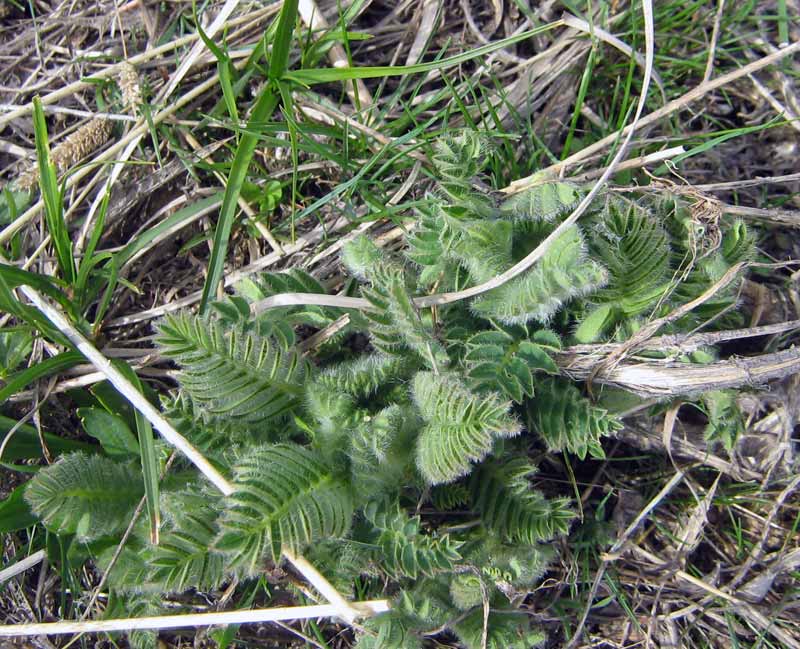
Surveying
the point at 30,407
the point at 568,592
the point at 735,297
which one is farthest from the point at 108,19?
the point at 568,592

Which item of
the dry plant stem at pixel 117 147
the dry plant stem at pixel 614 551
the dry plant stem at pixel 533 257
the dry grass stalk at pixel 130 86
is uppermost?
the dry grass stalk at pixel 130 86

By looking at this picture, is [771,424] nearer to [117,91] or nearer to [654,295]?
[654,295]

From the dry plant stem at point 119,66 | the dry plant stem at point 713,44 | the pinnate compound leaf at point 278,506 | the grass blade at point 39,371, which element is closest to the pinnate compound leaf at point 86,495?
the grass blade at point 39,371

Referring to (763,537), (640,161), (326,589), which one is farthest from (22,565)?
(763,537)

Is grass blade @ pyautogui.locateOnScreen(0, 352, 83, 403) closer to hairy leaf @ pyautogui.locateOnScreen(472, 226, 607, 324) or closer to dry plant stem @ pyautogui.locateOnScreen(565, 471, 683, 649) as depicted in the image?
hairy leaf @ pyautogui.locateOnScreen(472, 226, 607, 324)

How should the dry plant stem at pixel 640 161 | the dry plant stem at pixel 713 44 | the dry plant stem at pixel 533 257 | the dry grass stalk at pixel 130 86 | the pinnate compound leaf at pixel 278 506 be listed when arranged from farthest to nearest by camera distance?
the dry grass stalk at pixel 130 86 < the dry plant stem at pixel 713 44 < the dry plant stem at pixel 640 161 < the dry plant stem at pixel 533 257 < the pinnate compound leaf at pixel 278 506

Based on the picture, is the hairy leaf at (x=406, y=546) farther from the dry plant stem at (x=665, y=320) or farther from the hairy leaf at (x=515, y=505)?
the dry plant stem at (x=665, y=320)

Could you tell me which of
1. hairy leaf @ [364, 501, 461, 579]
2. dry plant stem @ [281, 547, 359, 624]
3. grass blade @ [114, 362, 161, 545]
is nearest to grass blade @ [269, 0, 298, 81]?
grass blade @ [114, 362, 161, 545]
